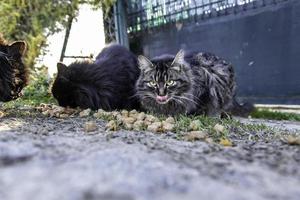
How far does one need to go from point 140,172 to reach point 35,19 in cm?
759

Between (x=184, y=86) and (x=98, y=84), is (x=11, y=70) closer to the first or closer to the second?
(x=98, y=84)

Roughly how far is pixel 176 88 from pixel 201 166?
297 cm

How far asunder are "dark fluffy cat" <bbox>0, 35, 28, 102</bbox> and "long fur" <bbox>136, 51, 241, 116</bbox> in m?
1.21

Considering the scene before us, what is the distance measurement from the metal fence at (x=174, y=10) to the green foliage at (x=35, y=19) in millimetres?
498

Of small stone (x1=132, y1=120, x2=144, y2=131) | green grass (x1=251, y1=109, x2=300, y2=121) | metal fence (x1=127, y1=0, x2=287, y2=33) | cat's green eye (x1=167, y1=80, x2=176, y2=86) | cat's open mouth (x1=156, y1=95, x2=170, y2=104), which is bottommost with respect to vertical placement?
green grass (x1=251, y1=109, x2=300, y2=121)

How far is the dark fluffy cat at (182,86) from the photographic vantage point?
457 cm

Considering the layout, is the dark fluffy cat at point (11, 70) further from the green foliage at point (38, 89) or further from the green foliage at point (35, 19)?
the green foliage at point (35, 19)

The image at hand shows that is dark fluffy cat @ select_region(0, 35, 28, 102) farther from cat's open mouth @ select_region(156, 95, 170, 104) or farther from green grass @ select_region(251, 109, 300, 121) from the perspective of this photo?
green grass @ select_region(251, 109, 300, 121)

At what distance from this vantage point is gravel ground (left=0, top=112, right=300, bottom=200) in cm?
123

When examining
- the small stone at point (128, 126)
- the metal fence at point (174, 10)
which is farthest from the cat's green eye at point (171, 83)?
the metal fence at point (174, 10)

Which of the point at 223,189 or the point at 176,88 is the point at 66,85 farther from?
the point at 223,189

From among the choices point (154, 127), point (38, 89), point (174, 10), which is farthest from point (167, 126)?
point (174, 10)

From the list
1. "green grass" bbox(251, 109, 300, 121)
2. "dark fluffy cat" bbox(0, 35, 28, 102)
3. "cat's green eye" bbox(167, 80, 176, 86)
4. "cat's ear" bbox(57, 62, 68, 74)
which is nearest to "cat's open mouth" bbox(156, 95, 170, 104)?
"cat's green eye" bbox(167, 80, 176, 86)

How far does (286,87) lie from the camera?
19.7 feet
